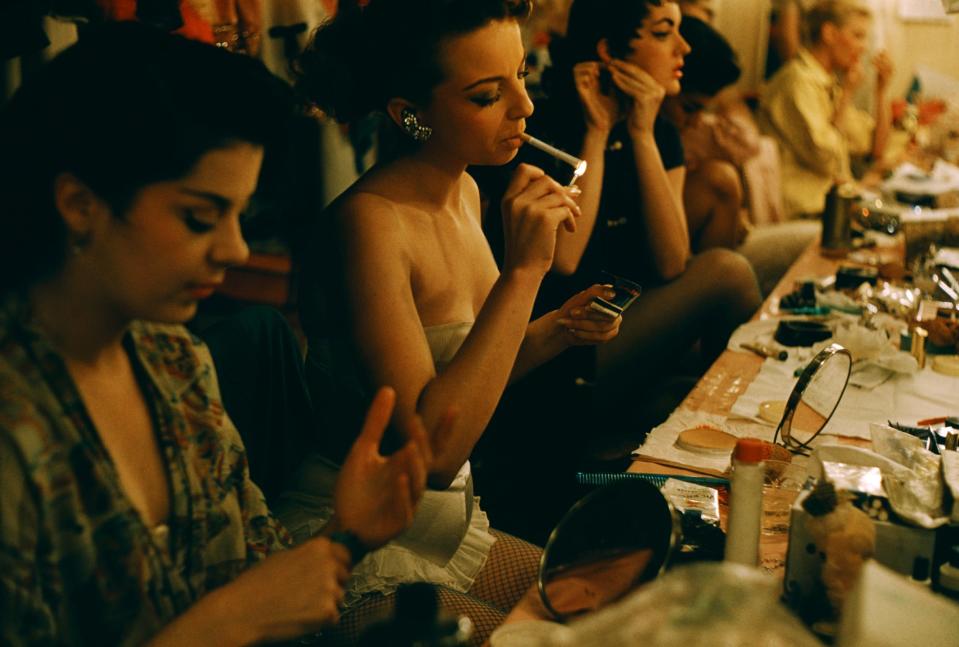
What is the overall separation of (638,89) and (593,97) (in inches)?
5.3

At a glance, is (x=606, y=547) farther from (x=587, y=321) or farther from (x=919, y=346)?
(x=919, y=346)

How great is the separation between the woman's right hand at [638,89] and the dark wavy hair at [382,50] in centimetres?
102

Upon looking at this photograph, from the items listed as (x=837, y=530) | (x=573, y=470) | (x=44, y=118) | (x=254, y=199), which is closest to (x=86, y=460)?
(x=44, y=118)

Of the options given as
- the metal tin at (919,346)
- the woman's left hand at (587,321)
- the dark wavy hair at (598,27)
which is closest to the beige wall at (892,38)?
the dark wavy hair at (598,27)

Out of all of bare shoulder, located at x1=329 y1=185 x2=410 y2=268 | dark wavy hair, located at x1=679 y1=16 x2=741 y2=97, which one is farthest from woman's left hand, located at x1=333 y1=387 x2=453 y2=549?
dark wavy hair, located at x1=679 y1=16 x2=741 y2=97

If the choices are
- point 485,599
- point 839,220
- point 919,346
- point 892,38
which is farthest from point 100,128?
point 892,38

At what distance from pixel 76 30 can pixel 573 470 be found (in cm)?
188

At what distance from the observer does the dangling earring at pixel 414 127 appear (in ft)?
5.59

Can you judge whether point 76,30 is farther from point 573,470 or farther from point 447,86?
point 573,470

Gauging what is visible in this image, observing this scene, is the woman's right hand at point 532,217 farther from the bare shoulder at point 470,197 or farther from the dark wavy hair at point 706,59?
the dark wavy hair at point 706,59

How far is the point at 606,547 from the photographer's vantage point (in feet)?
3.86

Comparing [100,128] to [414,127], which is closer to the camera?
[100,128]

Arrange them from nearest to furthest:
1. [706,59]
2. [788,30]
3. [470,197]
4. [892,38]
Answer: [470,197] → [706,59] → [788,30] → [892,38]

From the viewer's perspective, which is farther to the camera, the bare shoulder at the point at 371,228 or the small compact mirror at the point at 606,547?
the bare shoulder at the point at 371,228
